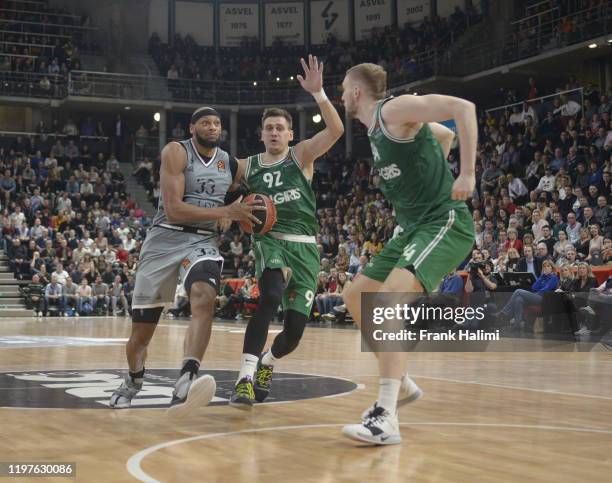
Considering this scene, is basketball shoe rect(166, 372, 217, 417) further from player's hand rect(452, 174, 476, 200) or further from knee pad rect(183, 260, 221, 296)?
player's hand rect(452, 174, 476, 200)

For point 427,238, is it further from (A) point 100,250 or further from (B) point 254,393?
(A) point 100,250

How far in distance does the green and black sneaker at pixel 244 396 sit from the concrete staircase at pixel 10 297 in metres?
17.1

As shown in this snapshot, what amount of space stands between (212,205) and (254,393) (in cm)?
128

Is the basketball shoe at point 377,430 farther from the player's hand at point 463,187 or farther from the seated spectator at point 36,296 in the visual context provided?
the seated spectator at point 36,296

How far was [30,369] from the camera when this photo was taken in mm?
7891

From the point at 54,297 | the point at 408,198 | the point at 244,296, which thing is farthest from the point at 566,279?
the point at 54,297

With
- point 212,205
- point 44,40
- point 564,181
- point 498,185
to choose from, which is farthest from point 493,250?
point 44,40

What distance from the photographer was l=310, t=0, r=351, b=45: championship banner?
3281 cm

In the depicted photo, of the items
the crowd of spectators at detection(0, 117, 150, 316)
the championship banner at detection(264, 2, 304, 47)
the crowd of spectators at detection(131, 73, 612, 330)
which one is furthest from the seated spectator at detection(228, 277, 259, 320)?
the championship banner at detection(264, 2, 304, 47)

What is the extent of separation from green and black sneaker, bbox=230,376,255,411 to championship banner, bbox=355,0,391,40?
28.0m

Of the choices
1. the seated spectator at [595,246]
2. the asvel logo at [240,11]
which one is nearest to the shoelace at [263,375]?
the seated spectator at [595,246]

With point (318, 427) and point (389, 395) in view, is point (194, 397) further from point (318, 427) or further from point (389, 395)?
point (389, 395)

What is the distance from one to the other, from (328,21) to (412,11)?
12.5ft

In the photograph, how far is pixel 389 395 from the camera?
4211 millimetres
